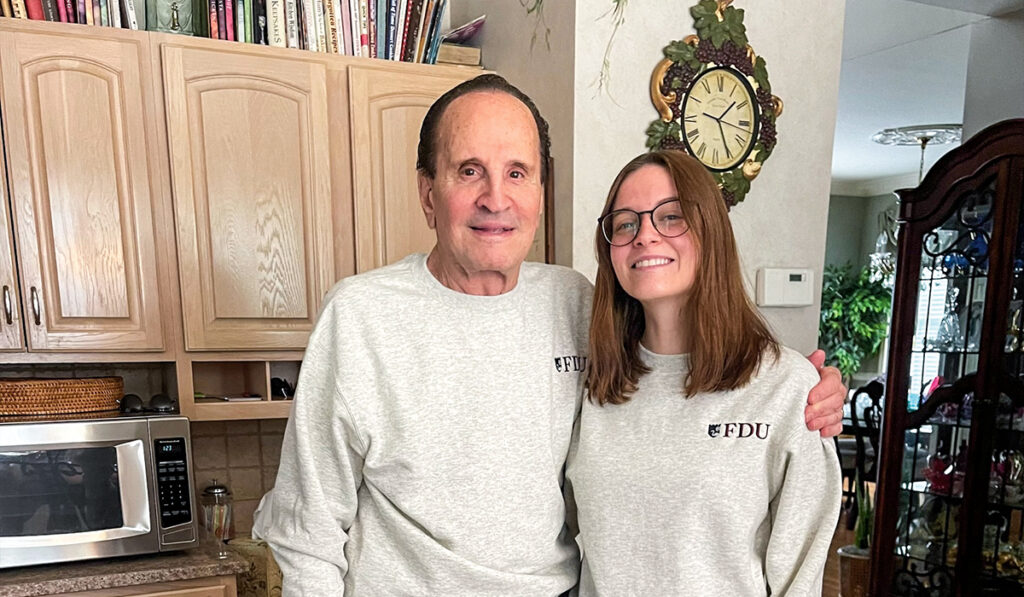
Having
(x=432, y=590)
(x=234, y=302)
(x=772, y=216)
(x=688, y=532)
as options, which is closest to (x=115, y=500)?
(x=234, y=302)

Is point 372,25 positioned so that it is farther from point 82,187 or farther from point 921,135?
point 921,135

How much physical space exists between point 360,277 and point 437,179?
211mm

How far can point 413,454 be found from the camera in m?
1.08

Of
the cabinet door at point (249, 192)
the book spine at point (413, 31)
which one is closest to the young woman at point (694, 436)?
the cabinet door at point (249, 192)

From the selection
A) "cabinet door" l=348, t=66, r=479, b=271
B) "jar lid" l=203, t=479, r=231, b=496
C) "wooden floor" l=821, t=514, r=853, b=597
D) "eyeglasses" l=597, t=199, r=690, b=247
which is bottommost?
"wooden floor" l=821, t=514, r=853, b=597

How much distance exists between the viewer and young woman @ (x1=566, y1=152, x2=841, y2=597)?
1.07 m

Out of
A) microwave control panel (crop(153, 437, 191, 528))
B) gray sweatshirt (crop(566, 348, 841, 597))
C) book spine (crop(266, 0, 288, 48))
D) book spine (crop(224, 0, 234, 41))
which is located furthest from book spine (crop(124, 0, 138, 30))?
gray sweatshirt (crop(566, 348, 841, 597))

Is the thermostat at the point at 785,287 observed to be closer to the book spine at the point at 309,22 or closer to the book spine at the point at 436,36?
the book spine at the point at 436,36

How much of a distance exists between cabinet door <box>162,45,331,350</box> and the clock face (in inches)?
41.5

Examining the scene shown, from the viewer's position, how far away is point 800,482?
107 centimetres

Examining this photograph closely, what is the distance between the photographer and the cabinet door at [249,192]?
6.07 ft

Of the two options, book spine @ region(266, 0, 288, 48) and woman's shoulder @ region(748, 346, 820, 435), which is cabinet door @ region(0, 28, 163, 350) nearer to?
book spine @ region(266, 0, 288, 48)

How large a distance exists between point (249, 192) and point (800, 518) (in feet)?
5.22

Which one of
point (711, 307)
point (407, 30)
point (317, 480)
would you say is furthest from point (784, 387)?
point (407, 30)
